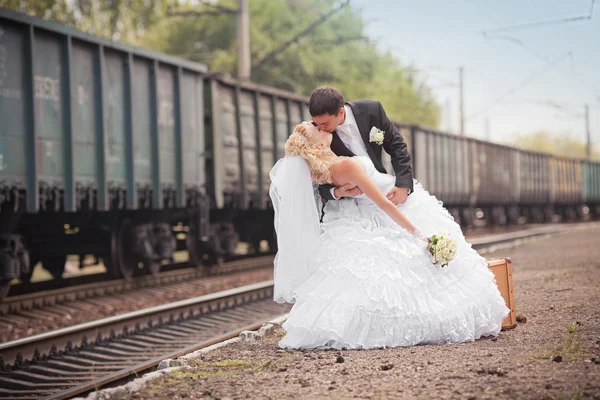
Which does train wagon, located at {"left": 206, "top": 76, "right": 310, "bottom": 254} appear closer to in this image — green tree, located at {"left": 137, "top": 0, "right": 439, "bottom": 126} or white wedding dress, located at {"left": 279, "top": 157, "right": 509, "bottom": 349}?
white wedding dress, located at {"left": 279, "top": 157, "right": 509, "bottom": 349}

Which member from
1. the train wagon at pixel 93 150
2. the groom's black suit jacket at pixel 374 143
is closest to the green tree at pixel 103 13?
the train wagon at pixel 93 150

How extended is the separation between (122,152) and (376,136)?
A: 6.88 m

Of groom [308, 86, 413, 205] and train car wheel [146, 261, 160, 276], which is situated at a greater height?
groom [308, 86, 413, 205]

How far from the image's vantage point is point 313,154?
534 cm

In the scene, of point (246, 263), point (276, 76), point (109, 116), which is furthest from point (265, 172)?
point (276, 76)

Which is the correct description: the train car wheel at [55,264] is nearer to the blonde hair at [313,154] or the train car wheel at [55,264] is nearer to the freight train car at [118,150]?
the freight train car at [118,150]

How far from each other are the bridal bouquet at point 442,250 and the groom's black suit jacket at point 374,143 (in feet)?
1.60

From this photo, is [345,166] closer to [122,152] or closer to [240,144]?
[122,152]

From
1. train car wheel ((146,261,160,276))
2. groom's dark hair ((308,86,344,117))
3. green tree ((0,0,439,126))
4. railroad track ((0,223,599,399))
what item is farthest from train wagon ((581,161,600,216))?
groom's dark hair ((308,86,344,117))

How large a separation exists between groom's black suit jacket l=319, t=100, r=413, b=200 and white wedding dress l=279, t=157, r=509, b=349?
0.13 m

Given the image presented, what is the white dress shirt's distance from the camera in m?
5.46

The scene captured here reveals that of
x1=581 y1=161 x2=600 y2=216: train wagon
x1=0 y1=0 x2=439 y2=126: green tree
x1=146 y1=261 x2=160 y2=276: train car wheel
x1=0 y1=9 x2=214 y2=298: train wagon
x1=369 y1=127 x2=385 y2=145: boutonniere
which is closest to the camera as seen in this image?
x1=369 y1=127 x2=385 y2=145: boutonniere

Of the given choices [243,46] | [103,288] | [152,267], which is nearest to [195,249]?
[152,267]

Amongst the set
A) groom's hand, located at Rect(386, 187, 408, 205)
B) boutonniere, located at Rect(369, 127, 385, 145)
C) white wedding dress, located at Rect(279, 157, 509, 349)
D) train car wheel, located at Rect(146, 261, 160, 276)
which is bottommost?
train car wheel, located at Rect(146, 261, 160, 276)
